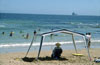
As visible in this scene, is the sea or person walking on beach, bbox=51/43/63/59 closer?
person walking on beach, bbox=51/43/63/59

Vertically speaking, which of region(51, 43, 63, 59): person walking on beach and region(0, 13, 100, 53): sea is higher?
region(51, 43, 63, 59): person walking on beach

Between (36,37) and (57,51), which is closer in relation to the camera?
(57,51)

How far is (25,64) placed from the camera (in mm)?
11305

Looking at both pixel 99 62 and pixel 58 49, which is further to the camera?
pixel 58 49

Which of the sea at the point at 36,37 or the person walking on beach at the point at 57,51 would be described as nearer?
the person walking on beach at the point at 57,51

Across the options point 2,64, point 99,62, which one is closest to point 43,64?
point 2,64

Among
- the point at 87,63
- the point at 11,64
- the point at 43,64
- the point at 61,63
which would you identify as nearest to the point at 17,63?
the point at 11,64

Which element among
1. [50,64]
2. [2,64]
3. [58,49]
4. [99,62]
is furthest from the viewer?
[58,49]

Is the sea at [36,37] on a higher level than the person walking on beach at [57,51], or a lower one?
lower

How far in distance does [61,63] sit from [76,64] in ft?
2.50

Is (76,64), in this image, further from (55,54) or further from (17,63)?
(17,63)

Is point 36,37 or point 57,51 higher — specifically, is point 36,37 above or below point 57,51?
below

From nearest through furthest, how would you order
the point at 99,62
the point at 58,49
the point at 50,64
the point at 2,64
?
the point at 2,64 → the point at 50,64 → the point at 99,62 → the point at 58,49

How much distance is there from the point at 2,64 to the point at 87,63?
433 centimetres
